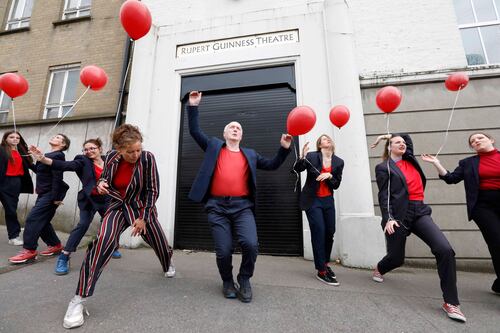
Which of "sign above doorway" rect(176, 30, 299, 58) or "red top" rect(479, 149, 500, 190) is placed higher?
"sign above doorway" rect(176, 30, 299, 58)

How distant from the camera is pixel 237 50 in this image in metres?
5.40

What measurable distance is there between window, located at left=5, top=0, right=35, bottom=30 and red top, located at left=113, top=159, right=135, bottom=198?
9061mm

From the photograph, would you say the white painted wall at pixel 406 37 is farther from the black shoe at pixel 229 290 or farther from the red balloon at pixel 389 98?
the black shoe at pixel 229 290

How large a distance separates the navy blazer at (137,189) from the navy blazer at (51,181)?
5.76 feet

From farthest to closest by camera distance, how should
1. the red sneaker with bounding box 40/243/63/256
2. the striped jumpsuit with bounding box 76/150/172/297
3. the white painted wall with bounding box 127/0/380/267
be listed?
the white painted wall with bounding box 127/0/380/267 < the red sneaker with bounding box 40/243/63/256 < the striped jumpsuit with bounding box 76/150/172/297

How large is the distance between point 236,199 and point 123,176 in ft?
3.77

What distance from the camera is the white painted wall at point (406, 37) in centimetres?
486

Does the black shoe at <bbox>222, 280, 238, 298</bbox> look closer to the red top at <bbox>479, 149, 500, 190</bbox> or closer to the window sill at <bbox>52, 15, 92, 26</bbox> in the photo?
the red top at <bbox>479, 149, 500, 190</bbox>

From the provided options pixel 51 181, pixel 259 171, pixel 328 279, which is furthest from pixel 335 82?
pixel 51 181

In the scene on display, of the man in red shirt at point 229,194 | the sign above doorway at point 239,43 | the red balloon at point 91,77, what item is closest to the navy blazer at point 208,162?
the man in red shirt at point 229,194

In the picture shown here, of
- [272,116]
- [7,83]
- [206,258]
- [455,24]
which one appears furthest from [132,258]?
[455,24]

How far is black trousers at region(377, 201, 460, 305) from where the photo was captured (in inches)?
92.0

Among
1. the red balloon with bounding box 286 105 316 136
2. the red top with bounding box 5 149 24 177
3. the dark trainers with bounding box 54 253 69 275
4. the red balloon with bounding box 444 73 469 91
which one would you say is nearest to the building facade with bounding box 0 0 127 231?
the red top with bounding box 5 149 24 177

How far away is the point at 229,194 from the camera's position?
104 inches
